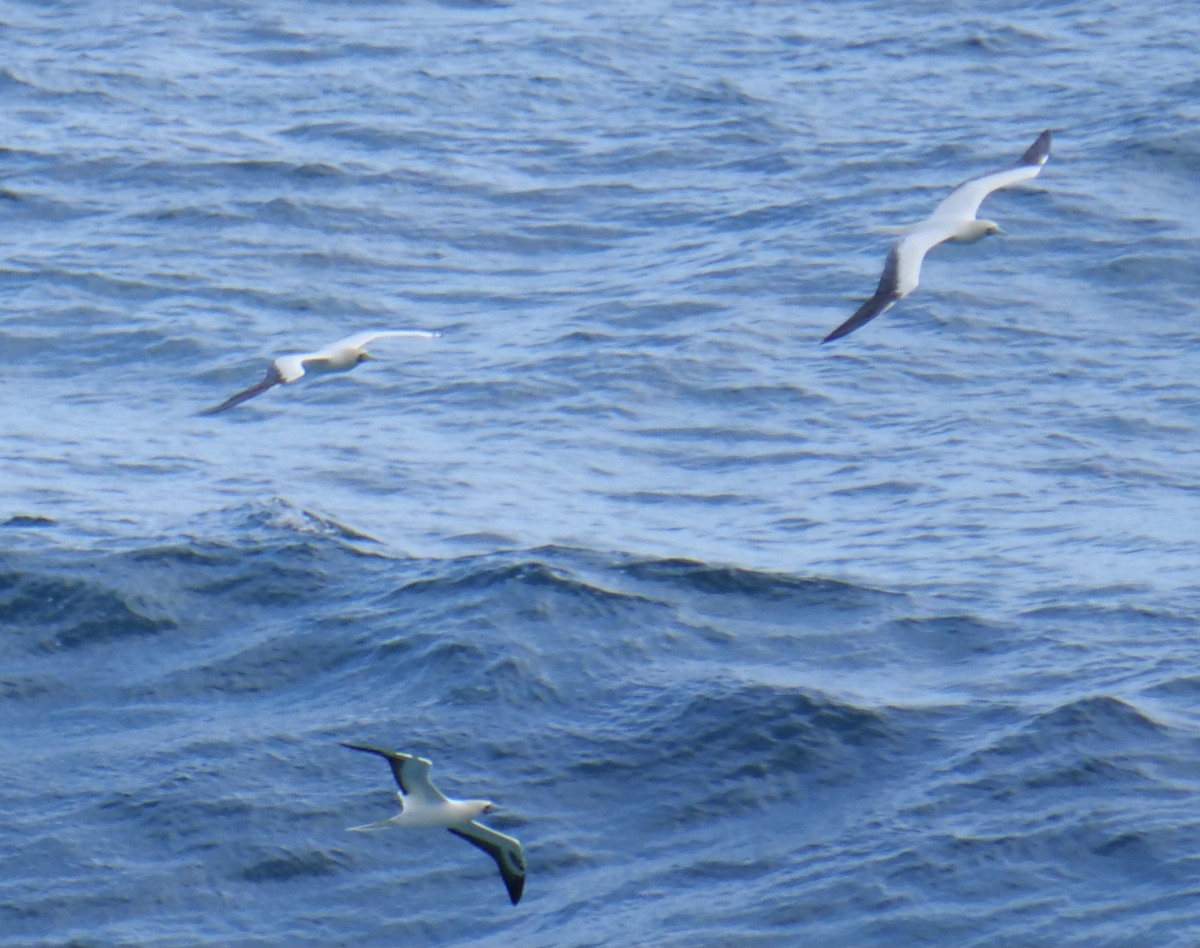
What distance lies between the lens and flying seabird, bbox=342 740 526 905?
12.4m

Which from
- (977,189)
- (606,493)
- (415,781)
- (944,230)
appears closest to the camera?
(415,781)

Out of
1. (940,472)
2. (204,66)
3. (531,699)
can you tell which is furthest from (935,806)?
(204,66)

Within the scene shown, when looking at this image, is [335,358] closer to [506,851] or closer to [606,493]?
[506,851]

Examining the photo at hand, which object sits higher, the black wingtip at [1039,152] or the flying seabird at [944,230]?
the black wingtip at [1039,152]

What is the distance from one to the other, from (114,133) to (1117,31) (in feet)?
51.6

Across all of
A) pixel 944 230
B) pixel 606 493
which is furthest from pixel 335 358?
pixel 944 230

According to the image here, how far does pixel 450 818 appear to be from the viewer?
12797 mm

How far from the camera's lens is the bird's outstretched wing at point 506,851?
42.4ft

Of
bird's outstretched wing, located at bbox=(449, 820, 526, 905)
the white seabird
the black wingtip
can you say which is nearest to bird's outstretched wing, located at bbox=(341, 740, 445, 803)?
bird's outstretched wing, located at bbox=(449, 820, 526, 905)

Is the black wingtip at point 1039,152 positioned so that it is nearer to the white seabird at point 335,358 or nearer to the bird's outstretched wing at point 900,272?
the bird's outstretched wing at point 900,272

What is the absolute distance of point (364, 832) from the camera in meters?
14.3

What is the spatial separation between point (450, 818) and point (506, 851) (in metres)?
0.50

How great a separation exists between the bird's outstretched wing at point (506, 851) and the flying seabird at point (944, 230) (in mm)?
3781

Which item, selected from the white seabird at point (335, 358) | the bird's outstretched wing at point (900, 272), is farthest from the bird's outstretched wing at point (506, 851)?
the bird's outstretched wing at point (900, 272)
